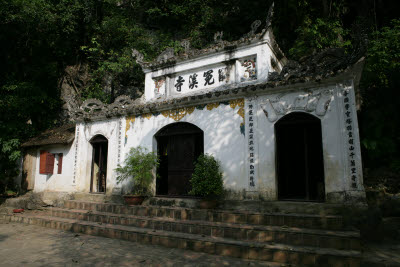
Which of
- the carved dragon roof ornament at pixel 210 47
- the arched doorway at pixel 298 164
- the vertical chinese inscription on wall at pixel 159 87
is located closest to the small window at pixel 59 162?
the vertical chinese inscription on wall at pixel 159 87

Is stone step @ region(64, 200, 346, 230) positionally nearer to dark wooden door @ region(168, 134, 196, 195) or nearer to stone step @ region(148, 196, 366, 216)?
stone step @ region(148, 196, 366, 216)

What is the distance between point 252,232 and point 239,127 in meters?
2.94

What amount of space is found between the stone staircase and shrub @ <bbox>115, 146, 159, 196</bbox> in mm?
918

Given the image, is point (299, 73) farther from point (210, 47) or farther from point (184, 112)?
point (184, 112)

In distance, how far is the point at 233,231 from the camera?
548 cm

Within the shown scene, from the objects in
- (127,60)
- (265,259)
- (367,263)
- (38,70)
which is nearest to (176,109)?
(265,259)

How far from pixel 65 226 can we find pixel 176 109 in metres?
4.82

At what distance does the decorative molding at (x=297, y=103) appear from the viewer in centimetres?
627

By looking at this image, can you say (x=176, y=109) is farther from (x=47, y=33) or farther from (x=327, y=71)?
(x=47, y=33)

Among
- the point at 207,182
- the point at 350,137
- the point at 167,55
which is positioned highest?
the point at 167,55

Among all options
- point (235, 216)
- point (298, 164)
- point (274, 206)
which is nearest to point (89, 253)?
point (235, 216)

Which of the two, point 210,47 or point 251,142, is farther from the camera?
point 210,47

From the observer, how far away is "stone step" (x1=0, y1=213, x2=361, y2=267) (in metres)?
4.25

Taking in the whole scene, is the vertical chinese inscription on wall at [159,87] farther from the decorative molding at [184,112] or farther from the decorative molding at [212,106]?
the decorative molding at [212,106]
